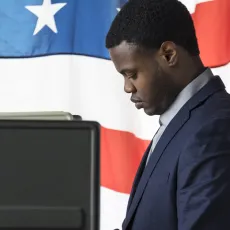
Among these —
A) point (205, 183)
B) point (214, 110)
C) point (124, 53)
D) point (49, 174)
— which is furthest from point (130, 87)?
point (49, 174)

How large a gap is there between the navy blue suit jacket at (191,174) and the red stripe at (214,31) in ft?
3.18

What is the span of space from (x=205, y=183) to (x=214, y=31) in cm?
121

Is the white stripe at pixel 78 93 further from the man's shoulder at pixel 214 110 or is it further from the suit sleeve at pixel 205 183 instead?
the suit sleeve at pixel 205 183

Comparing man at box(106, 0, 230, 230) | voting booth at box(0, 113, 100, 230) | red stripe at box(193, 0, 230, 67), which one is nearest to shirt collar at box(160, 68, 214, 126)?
man at box(106, 0, 230, 230)

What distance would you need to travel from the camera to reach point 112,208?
7.09 ft

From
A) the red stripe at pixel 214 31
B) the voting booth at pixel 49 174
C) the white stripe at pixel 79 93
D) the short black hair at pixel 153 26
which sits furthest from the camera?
the white stripe at pixel 79 93

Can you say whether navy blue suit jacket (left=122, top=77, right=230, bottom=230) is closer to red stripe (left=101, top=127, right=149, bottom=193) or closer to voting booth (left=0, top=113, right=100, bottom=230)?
voting booth (left=0, top=113, right=100, bottom=230)

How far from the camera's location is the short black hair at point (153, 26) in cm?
109

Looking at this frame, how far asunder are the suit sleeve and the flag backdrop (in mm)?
1165

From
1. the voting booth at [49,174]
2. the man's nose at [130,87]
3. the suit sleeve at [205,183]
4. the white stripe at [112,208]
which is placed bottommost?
the white stripe at [112,208]

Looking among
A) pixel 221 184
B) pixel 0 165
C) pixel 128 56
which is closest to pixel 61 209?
pixel 0 165

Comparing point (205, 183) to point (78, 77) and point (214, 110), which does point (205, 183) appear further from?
point (78, 77)

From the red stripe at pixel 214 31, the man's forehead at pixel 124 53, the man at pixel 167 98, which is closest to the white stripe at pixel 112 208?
the red stripe at pixel 214 31

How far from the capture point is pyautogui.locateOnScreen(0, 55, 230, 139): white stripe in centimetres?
215
